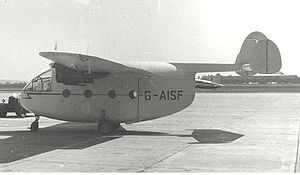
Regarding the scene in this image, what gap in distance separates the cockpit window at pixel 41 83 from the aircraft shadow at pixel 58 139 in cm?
180

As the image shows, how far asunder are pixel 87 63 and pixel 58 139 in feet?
9.45

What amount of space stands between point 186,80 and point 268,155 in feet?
19.4

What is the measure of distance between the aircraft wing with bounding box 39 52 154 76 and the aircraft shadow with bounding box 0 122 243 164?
250 centimetres

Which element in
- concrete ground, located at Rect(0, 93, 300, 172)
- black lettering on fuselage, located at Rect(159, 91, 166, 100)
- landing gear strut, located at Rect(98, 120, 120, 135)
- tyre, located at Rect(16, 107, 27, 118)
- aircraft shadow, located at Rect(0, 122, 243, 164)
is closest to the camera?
concrete ground, located at Rect(0, 93, 300, 172)

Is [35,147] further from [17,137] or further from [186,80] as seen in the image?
[186,80]

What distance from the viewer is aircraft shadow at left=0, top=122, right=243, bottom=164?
10.6m

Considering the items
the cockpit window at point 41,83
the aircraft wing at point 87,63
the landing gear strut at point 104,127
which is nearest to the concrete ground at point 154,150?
the landing gear strut at point 104,127

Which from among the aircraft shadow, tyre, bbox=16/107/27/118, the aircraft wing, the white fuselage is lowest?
the aircraft shadow

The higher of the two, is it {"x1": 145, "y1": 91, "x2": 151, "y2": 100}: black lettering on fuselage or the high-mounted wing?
the high-mounted wing

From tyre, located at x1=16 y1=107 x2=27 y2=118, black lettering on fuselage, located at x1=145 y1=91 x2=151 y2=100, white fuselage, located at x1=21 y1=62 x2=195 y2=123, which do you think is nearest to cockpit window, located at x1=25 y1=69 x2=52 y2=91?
white fuselage, located at x1=21 y1=62 x2=195 y2=123

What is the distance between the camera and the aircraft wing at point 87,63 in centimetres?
1174

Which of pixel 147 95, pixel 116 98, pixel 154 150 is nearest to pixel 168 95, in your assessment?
pixel 147 95

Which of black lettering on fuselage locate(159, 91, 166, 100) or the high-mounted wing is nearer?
the high-mounted wing

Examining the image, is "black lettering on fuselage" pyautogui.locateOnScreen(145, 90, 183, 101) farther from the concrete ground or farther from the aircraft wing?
the concrete ground
